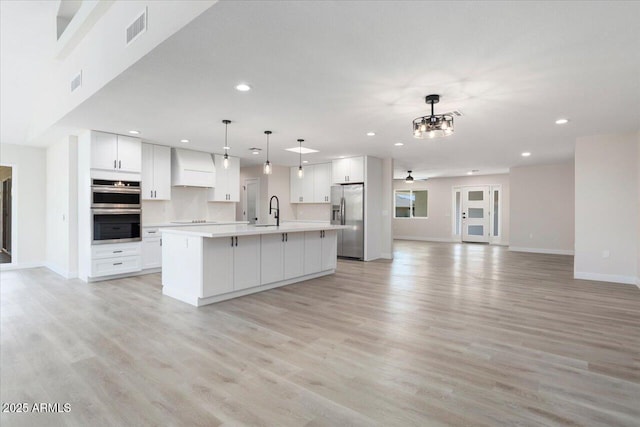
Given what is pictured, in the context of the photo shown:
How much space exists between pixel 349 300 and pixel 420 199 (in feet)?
31.9

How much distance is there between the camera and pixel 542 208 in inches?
370

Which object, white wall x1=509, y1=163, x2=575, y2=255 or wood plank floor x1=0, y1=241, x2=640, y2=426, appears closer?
wood plank floor x1=0, y1=241, x2=640, y2=426

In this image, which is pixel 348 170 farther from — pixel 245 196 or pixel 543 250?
pixel 543 250

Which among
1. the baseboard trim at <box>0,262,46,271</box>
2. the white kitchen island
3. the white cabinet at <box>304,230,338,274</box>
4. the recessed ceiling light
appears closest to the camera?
the white kitchen island

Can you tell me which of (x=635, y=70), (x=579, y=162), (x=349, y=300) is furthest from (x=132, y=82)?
(x=579, y=162)

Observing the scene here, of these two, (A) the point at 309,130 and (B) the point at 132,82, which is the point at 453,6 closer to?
(B) the point at 132,82

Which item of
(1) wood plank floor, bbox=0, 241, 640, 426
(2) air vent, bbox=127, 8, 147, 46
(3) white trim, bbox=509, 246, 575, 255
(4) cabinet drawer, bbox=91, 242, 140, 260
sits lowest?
(1) wood plank floor, bbox=0, 241, 640, 426

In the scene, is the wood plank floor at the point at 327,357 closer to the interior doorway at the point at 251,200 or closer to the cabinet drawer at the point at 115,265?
the cabinet drawer at the point at 115,265

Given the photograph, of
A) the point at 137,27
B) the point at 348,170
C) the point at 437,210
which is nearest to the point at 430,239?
the point at 437,210

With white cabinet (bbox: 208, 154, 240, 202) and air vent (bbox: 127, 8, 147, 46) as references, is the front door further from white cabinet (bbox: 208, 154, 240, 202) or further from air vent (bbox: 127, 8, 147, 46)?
air vent (bbox: 127, 8, 147, 46)

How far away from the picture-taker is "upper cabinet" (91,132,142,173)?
17.3 feet

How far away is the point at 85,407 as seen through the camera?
1.96m

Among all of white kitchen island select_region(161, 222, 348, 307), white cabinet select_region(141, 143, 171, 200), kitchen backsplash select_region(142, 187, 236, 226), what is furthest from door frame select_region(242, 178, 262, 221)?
white kitchen island select_region(161, 222, 348, 307)

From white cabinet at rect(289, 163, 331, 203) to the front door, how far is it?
6162mm
